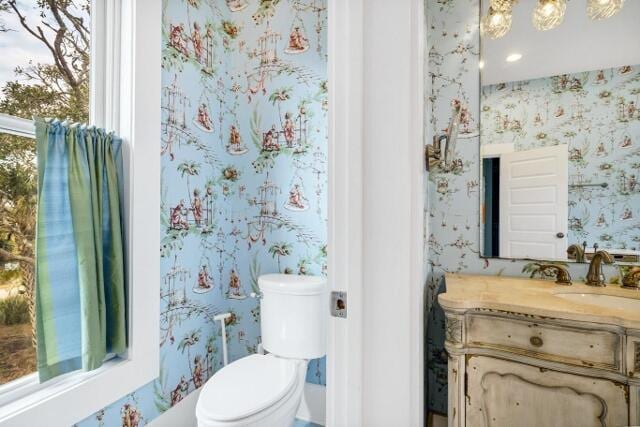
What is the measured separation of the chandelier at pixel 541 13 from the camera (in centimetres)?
129

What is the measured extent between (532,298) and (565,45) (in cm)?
109

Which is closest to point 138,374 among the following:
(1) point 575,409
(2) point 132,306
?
(2) point 132,306

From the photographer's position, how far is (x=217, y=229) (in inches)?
70.3

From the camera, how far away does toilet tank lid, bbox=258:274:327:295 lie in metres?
1.51

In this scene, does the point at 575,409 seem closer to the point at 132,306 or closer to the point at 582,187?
the point at 582,187

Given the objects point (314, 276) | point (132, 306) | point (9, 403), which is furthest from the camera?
point (314, 276)

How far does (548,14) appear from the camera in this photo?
4.41 feet

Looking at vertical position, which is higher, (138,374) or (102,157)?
(102,157)

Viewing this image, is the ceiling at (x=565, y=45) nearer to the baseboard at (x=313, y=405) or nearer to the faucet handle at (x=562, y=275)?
the faucet handle at (x=562, y=275)

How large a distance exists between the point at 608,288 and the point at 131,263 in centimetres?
178

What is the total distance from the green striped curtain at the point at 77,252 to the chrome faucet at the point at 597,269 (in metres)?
1.76

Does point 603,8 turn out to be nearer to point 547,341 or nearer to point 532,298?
point 532,298

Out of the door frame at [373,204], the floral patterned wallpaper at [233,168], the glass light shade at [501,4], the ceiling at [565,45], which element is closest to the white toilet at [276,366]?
the floral patterned wallpaper at [233,168]

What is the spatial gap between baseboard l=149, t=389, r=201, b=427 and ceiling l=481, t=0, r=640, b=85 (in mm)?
2006
